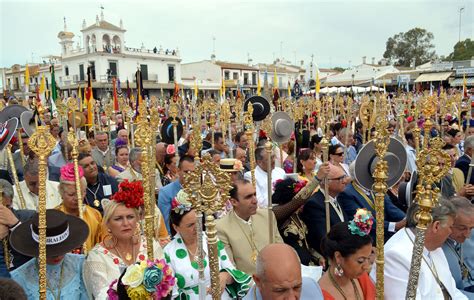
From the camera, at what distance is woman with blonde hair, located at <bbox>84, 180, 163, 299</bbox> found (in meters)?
3.22

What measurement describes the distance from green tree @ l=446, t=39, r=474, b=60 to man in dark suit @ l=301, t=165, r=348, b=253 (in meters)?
64.6

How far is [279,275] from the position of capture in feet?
8.08

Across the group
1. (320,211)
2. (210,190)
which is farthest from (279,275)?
(320,211)

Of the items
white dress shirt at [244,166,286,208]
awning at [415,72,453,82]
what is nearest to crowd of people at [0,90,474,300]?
white dress shirt at [244,166,286,208]

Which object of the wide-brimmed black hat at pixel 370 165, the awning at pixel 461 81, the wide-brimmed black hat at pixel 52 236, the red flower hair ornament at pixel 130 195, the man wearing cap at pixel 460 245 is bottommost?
the man wearing cap at pixel 460 245

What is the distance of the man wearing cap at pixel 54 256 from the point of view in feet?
9.87

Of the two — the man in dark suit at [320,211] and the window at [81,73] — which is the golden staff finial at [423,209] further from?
the window at [81,73]

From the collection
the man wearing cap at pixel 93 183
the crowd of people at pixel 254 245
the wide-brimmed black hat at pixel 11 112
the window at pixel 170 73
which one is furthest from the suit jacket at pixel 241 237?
the window at pixel 170 73

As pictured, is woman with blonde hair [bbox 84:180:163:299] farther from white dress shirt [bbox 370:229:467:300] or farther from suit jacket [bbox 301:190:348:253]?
white dress shirt [bbox 370:229:467:300]

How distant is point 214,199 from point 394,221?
339 cm

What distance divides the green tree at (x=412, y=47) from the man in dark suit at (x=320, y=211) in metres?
70.1

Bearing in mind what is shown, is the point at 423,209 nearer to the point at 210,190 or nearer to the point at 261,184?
the point at 210,190

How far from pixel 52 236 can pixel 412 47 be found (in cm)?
7543

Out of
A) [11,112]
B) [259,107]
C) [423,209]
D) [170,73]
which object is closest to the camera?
[423,209]
